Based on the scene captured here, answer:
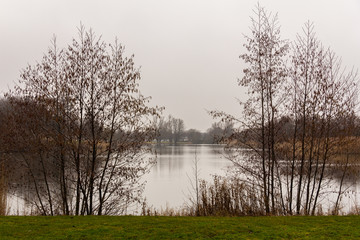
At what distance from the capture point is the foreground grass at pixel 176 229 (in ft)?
18.0

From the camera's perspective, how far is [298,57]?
1085cm

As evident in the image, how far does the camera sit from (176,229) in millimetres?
5973

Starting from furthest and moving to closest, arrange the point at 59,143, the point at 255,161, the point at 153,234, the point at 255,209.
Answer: the point at 255,161 → the point at 255,209 → the point at 59,143 → the point at 153,234

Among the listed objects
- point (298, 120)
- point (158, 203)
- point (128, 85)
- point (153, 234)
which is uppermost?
point (128, 85)

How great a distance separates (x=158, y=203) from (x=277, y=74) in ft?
26.3

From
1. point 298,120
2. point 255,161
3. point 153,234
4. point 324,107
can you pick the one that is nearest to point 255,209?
point 255,161

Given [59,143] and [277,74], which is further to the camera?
[277,74]

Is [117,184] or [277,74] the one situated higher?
[277,74]

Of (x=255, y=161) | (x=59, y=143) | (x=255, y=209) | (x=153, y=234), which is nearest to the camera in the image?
(x=153, y=234)

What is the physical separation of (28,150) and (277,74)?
337 inches

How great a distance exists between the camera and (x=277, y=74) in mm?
10648

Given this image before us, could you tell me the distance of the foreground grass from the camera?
18.0ft

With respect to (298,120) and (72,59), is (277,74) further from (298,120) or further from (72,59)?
(72,59)

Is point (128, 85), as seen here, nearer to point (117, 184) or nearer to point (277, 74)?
point (117, 184)
